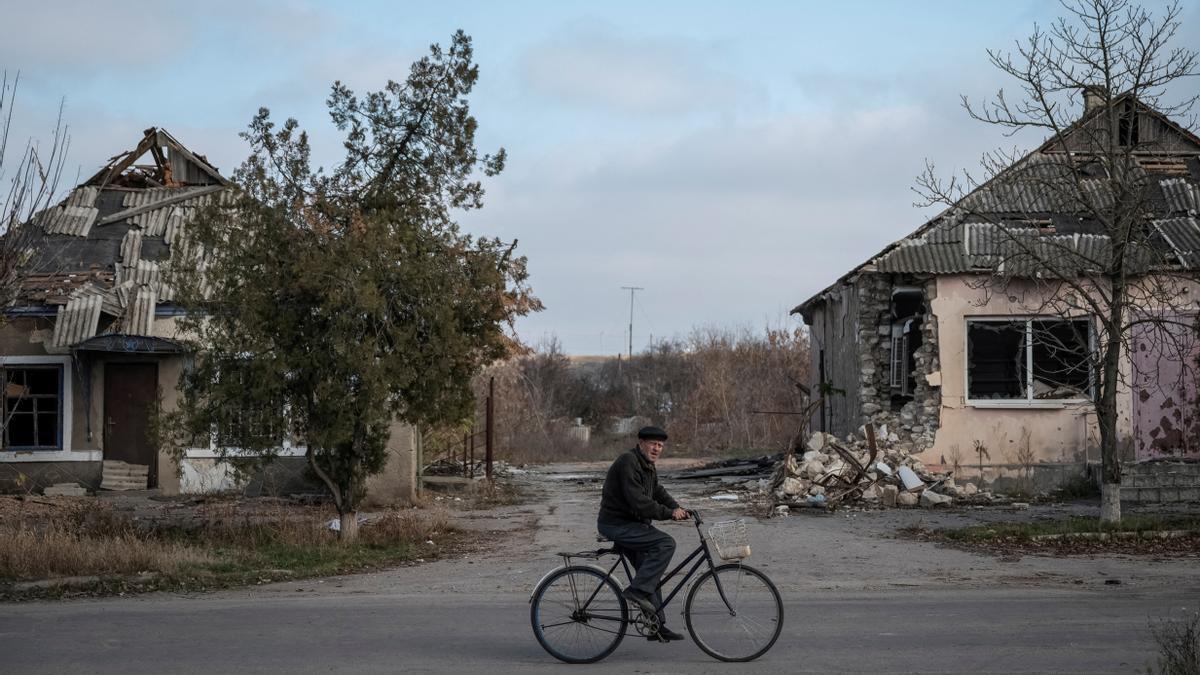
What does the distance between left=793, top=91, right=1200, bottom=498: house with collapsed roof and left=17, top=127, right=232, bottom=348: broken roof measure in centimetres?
1208

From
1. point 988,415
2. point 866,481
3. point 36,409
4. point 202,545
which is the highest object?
point 36,409

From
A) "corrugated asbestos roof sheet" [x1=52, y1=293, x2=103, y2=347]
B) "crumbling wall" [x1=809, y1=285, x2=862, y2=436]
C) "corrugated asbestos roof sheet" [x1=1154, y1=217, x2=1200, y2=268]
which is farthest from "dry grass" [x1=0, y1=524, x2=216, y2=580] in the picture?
"corrugated asbestos roof sheet" [x1=1154, y1=217, x2=1200, y2=268]

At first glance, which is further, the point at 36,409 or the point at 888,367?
the point at 888,367

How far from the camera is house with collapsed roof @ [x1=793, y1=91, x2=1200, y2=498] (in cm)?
1980

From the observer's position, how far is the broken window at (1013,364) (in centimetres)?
2028

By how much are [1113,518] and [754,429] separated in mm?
26654

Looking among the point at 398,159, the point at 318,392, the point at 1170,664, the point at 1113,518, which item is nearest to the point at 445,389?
the point at 318,392

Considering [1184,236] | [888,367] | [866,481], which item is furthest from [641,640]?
[1184,236]

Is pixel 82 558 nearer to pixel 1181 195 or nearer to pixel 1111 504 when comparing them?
pixel 1111 504

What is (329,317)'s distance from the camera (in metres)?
13.9

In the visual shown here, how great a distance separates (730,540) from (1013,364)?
14.0m

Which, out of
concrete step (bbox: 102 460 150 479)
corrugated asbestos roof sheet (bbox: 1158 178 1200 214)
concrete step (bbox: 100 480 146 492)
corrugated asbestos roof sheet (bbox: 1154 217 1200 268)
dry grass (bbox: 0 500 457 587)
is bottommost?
dry grass (bbox: 0 500 457 587)

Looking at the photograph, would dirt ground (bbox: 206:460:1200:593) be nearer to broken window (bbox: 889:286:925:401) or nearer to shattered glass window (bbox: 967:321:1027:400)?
shattered glass window (bbox: 967:321:1027:400)

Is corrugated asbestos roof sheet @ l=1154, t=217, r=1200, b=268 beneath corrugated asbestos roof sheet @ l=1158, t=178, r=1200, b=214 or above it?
beneath
